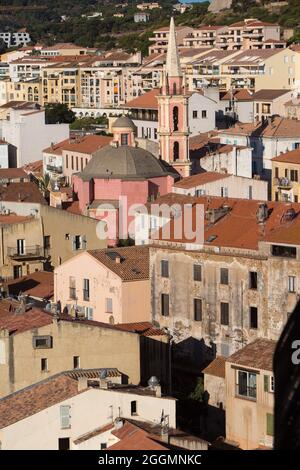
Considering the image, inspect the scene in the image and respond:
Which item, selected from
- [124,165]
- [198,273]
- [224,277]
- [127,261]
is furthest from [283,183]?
[224,277]

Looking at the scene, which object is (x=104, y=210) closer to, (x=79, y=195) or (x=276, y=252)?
(x=79, y=195)

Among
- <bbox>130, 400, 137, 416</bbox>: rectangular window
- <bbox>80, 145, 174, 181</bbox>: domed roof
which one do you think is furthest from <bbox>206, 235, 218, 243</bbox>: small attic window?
<bbox>80, 145, 174, 181</bbox>: domed roof

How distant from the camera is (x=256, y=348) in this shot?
2812 centimetres

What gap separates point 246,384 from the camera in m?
27.1

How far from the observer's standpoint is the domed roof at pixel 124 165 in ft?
167

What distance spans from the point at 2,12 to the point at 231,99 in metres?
131

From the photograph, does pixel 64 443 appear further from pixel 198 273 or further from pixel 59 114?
pixel 59 114

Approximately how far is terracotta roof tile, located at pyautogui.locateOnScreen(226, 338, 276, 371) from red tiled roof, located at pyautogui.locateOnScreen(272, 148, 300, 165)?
80.2 feet

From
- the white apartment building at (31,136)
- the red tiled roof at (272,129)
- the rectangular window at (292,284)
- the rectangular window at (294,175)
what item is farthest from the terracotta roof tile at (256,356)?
the white apartment building at (31,136)

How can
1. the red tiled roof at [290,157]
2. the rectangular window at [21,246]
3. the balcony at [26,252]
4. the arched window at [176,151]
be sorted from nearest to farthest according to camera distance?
the balcony at [26,252]
the rectangular window at [21,246]
the red tiled roof at [290,157]
the arched window at [176,151]

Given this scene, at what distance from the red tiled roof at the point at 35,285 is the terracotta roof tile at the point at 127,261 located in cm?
278

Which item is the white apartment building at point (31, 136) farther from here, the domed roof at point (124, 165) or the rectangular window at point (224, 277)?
the rectangular window at point (224, 277)

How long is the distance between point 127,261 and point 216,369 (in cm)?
637
